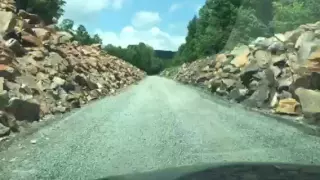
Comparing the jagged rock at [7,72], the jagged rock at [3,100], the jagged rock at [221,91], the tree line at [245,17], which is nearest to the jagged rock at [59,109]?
the jagged rock at [7,72]

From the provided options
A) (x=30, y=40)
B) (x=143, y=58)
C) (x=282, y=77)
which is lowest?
(x=282, y=77)

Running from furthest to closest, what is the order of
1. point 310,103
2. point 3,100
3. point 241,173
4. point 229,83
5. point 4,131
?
point 229,83 < point 310,103 < point 3,100 < point 4,131 < point 241,173

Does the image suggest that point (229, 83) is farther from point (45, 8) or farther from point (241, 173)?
point (241, 173)

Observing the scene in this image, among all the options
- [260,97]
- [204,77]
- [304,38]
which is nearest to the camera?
[260,97]

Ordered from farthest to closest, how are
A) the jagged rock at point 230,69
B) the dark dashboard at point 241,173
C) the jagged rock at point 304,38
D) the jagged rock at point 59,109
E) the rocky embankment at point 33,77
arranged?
the jagged rock at point 230,69
the jagged rock at point 304,38
the jagged rock at point 59,109
the rocky embankment at point 33,77
the dark dashboard at point 241,173

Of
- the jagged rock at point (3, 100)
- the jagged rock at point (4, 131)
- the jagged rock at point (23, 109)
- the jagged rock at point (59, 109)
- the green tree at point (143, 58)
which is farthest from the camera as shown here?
the green tree at point (143, 58)

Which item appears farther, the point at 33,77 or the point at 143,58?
the point at 143,58

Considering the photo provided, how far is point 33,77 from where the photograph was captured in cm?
1752

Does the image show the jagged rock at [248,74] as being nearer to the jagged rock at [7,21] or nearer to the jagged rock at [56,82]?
the jagged rock at [56,82]

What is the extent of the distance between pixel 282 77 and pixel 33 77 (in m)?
8.67

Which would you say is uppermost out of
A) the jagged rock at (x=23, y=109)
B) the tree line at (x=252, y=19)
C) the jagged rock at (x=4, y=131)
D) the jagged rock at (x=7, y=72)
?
the tree line at (x=252, y=19)

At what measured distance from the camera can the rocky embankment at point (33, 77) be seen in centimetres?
1298

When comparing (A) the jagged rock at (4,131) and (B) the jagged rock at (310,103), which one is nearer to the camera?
(A) the jagged rock at (4,131)

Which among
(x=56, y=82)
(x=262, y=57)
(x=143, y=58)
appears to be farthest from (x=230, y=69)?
(x=143, y=58)
